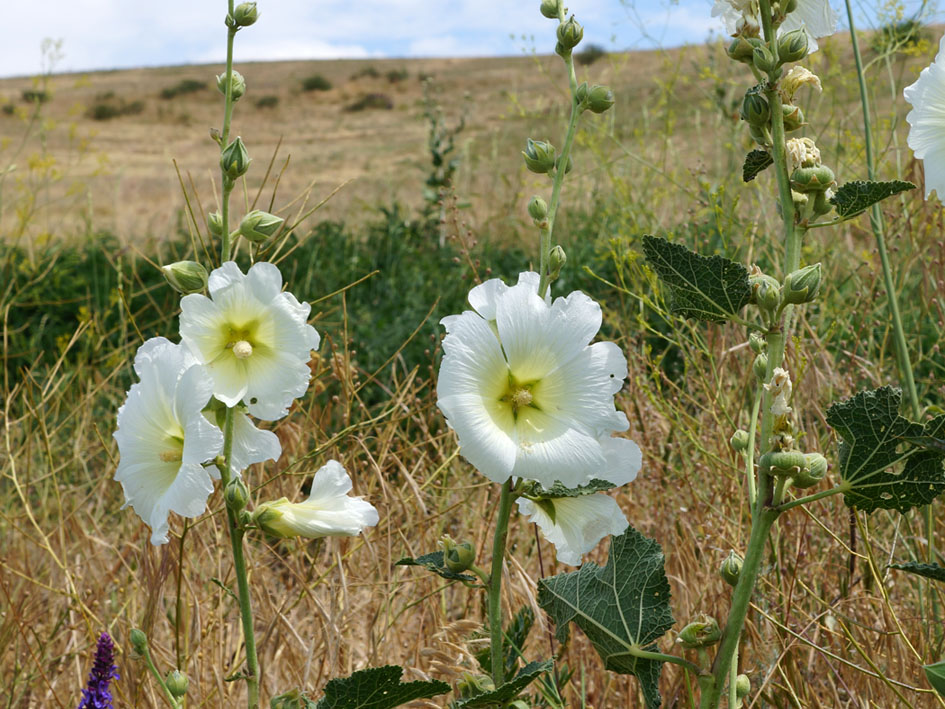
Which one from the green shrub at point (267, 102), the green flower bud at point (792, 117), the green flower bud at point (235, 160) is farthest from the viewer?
the green shrub at point (267, 102)

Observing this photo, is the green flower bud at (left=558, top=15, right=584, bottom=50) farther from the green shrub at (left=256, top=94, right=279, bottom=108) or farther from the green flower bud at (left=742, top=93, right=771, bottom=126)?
the green shrub at (left=256, top=94, right=279, bottom=108)

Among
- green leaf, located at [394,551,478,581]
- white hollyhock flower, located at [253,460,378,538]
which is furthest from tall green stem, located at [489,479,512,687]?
white hollyhock flower, located at [253,460,378,538]

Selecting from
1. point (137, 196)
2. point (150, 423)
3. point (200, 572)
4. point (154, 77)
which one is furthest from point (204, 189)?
point (154, 77)

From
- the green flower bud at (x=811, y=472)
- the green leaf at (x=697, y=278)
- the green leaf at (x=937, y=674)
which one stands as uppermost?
the green leaf at (x=697, y=278)

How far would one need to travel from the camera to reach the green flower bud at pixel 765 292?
0.81 m

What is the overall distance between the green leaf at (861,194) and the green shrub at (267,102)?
1090 inches

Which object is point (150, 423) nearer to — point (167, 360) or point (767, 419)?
point (167, 360)

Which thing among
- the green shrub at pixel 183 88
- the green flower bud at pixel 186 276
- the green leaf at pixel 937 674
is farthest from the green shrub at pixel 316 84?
the green leaf at pixel 937 674

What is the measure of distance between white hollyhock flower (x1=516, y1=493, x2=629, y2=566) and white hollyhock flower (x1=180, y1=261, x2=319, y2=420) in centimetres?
28

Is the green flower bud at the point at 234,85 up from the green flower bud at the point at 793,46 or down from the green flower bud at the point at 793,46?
up

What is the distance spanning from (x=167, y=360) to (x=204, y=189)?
12.8m

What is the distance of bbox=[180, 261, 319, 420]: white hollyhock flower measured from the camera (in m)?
0.98

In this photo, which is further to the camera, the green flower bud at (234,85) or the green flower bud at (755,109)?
the green flower bud at (234,85)

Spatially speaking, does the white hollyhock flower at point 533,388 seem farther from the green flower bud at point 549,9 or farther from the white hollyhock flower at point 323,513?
the green flower bud at point 549,9
